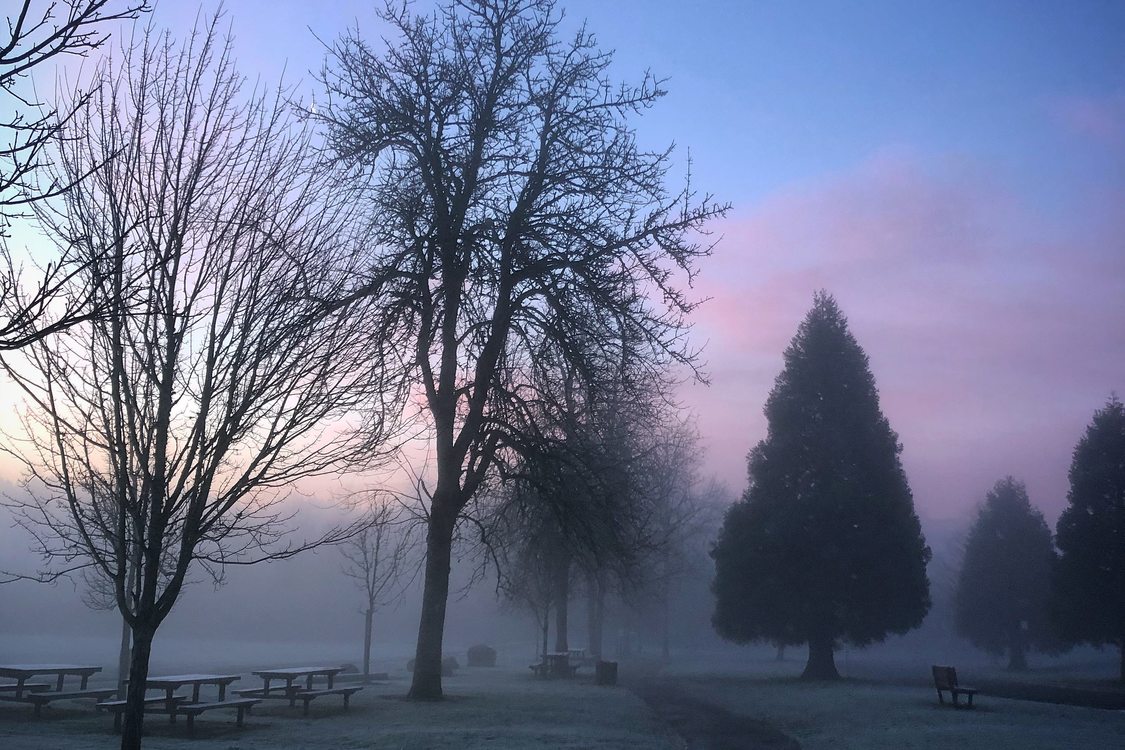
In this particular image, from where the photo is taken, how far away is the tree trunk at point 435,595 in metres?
18.4

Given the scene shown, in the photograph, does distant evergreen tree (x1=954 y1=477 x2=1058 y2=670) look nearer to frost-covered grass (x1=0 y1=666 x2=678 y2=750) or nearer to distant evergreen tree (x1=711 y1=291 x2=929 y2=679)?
distant evergreen tree (x1=711 y1=291 x2=929 y2=679)

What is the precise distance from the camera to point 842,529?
33.4m

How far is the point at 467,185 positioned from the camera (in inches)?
731

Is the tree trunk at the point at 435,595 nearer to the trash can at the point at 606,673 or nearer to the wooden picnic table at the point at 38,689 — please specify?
the wooden picnic table at the point at 38,689

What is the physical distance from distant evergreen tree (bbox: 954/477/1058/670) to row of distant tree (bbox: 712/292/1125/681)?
1331cm

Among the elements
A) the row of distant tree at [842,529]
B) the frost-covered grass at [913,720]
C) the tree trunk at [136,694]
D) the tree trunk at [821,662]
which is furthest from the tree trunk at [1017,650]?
the tree trunk at [136,694]

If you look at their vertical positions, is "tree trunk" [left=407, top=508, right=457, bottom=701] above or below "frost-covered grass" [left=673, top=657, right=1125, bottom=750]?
above

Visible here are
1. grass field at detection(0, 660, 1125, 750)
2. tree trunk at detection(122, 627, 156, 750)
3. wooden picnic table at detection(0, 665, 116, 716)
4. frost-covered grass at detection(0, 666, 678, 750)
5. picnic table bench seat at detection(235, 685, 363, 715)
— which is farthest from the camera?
picnic table bench seat at detection(235, 685, 363, 715)

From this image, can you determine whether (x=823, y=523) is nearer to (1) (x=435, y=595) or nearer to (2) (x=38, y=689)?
(1) (x=435, y=595)

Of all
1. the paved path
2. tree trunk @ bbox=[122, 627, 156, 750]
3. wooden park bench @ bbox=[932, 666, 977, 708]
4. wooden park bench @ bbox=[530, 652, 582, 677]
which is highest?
tree trunk @ bbox=[122, 627, 156, 750]

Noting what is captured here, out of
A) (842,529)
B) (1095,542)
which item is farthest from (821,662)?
(1095,542)

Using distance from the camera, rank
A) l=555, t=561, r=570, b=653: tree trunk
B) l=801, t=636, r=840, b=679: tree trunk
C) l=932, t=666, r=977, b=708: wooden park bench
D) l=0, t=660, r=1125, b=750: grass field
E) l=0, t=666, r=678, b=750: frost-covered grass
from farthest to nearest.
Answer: l=555, t=561, r=570, b=653: tree trunk → l=801, t=636, r=840, b=679: tree trunk → l=932, t=666, r=977, b=708: wooden park bench → l=0, t=660, r=1125, b=750: grass field → l=0, t=666, r=678, b=750: frost-covered grass

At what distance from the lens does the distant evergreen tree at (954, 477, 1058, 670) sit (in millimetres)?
51719

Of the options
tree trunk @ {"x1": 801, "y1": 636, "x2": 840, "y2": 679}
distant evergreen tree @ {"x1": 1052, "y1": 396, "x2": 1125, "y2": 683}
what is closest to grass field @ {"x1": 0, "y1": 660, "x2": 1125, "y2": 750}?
tree trunk @ {"x1": 801, "y1": 636, "x2": 840, "y2": 679}
